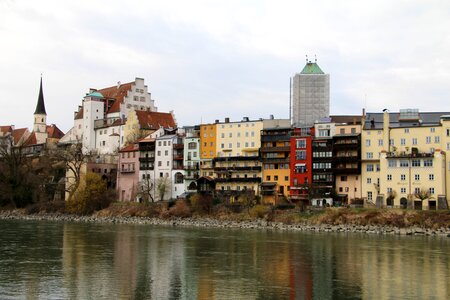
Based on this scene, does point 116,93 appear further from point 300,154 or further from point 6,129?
point 300,154

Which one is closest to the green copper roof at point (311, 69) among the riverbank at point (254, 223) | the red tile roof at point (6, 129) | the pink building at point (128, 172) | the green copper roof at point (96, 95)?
the pink building at point (128, 172)

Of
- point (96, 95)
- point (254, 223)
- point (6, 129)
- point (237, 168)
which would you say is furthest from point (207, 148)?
point (6, 129)

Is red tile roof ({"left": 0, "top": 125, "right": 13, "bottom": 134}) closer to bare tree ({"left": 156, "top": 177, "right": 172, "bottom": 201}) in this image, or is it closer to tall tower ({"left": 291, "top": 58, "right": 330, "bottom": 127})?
bare tree ({"left": 156, "top": 177, "right": 172, "bottom": 201})

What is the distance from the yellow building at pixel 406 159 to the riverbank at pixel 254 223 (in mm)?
7125

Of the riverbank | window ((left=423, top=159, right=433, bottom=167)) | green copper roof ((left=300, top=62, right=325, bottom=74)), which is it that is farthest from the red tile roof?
window ((left=423, top=159, right=433, bottom=167))

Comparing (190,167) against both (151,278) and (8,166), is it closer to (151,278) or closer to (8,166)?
(8,166)

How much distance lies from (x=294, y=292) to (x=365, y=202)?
4376cm

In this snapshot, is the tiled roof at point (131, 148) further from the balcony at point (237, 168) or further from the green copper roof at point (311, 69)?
the green copper roof at point (311, 69)

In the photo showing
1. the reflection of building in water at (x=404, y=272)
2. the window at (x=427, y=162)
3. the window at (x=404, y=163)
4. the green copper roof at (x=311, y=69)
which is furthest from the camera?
the green copper roof at (x=311, y=69)

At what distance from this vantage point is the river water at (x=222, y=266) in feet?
103

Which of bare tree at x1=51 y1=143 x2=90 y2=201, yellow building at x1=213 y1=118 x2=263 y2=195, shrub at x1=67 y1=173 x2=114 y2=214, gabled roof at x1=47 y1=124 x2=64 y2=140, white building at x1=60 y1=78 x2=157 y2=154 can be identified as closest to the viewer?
yellow building at x1=213 y1=118 x2=263 y2=195

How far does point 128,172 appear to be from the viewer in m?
97.3

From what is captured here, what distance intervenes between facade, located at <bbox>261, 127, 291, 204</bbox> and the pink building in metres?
21.9

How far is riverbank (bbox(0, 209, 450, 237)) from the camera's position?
63.2m
